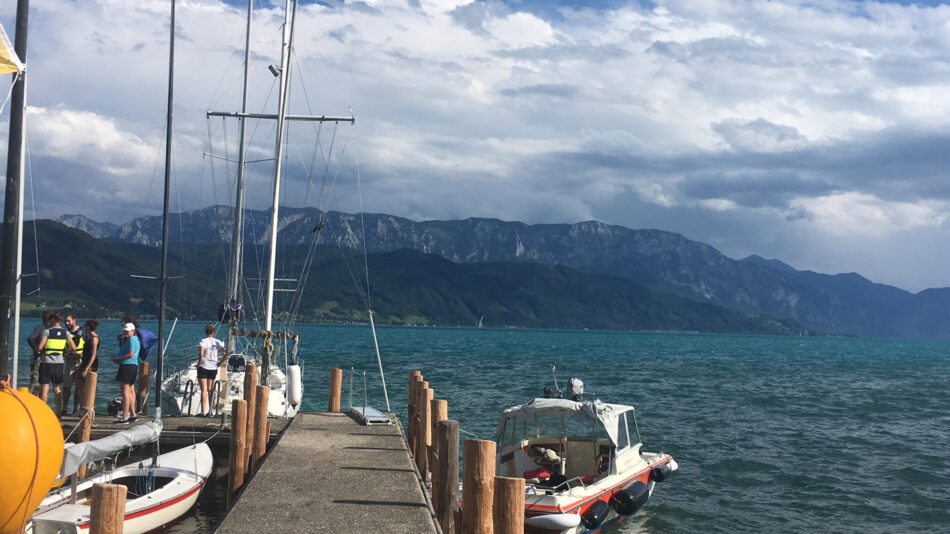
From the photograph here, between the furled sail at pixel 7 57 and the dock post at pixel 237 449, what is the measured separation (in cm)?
682

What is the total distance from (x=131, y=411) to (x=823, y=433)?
26205mm

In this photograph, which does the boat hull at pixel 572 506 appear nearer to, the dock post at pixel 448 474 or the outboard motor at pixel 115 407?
the dock post at pixel 448 474

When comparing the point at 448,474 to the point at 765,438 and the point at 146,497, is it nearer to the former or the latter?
the point at 146,497

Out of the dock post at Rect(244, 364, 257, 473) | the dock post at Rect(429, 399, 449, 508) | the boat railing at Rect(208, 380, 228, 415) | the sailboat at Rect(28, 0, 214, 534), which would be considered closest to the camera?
the sailboat at Rect(28, 0, 214, 534)

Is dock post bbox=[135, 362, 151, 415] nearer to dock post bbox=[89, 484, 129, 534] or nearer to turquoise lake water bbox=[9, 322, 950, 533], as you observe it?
turquoise lake water bbox=[9, 322, 950, 533]

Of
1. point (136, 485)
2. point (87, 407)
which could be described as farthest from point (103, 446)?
point (87, 407)

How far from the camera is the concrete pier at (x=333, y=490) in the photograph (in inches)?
382

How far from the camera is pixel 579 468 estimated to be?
1783 cm

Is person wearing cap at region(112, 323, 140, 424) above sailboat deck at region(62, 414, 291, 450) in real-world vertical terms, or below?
above

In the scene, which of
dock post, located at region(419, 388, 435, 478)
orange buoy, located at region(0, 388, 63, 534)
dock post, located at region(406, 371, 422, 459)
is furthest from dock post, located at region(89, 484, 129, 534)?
dock post, located at region(406, 371, 422, 459)

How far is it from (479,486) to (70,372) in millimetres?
13217

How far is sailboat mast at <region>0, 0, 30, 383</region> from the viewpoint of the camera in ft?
36.0

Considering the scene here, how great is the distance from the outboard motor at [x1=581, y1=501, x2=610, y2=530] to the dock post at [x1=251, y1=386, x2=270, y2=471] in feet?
20.3

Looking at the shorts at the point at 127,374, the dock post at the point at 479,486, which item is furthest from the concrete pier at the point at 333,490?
the shorts at the point at 127,374
